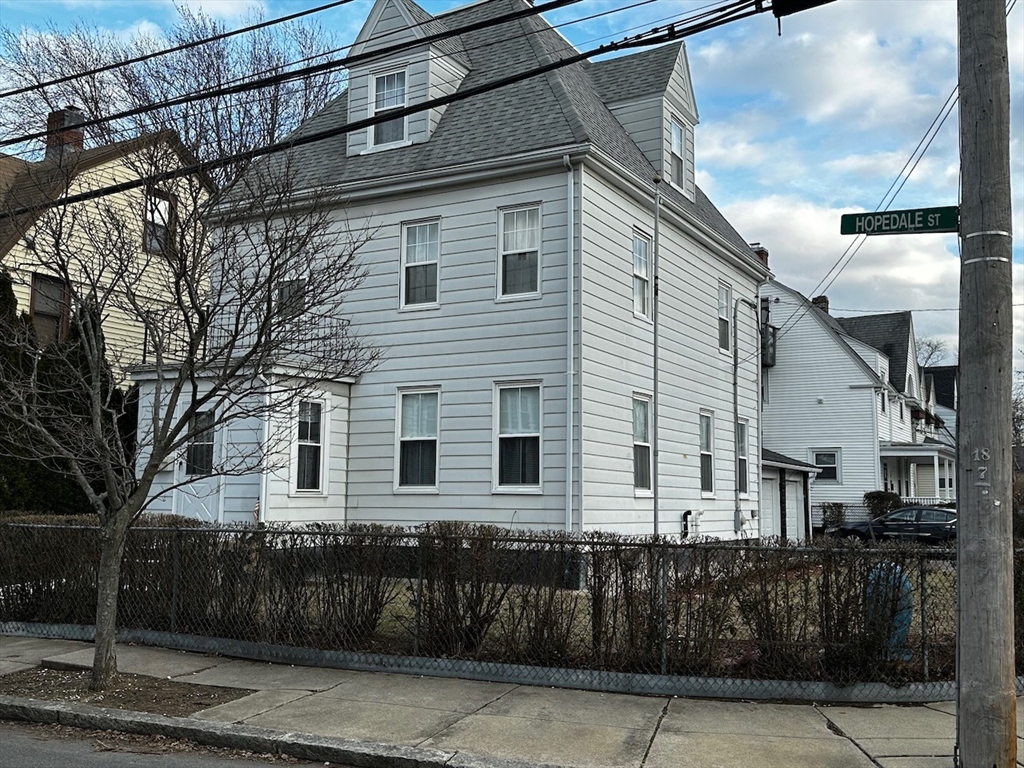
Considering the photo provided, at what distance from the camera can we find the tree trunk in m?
8.79

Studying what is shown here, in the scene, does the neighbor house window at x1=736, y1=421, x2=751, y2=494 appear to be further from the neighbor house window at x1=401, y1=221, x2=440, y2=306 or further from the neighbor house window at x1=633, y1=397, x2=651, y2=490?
the neighbor house window at x1=401, y1=221, x2=440, y2=306

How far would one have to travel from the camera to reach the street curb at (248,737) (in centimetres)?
674

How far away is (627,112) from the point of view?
1914cm

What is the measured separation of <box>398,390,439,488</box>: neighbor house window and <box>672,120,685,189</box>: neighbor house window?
7340 mm

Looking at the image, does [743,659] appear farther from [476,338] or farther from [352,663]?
[476,338]

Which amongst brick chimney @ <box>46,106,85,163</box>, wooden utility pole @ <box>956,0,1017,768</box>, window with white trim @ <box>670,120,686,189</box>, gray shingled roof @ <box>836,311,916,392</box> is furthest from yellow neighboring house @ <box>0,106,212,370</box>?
gray shingled roof @ <box>836,311,916,392</box>

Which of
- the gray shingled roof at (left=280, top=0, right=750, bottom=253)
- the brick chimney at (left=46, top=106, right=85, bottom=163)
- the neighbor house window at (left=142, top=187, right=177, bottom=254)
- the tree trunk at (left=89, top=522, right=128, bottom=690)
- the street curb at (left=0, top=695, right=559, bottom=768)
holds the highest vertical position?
the gray shingled roof at (left=280, top=0, right=750, bottom=253)

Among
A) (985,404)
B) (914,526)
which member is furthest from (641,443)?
(914,526)

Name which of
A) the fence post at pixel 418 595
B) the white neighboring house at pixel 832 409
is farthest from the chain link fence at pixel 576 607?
the white neighboring house at pixel 832 409

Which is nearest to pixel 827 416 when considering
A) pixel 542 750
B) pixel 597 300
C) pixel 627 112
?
pixel 627 112

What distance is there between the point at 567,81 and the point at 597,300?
501 cm

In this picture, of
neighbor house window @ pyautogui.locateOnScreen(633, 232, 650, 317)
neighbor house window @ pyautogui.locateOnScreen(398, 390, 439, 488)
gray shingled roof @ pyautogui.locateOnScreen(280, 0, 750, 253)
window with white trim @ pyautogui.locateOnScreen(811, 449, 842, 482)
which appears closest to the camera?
gray shingled roof @ pyautogui.locateOnScreen(280, 0, 750, 253)

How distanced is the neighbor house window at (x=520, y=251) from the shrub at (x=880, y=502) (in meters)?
24.2

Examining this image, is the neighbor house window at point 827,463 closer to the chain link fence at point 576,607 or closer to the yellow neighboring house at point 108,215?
the chain link fence at point 576,607
